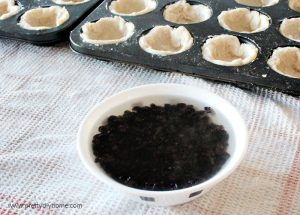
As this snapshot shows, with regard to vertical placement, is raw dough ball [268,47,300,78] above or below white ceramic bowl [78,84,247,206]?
below

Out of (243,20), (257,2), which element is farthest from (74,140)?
(257,2)

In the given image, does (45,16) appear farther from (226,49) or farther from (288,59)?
(288,59)

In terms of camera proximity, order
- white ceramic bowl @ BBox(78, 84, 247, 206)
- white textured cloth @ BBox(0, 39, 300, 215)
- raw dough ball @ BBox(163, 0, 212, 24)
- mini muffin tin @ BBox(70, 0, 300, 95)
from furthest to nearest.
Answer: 1. raw dough ball @ BBox(163, 0, 212, 24)
2. mini muffin tin @ BBox(70, 0, 300, 95)
3. white textured cloth @ BBox(0, 39, 300, 215)
4. white ceramic bowl @ BBox(78, 84, 247, 206)

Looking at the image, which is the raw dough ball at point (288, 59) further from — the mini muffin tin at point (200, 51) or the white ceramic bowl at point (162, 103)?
the white ceramic bowl at point (162, 103)

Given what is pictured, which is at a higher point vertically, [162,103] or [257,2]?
[162,103]

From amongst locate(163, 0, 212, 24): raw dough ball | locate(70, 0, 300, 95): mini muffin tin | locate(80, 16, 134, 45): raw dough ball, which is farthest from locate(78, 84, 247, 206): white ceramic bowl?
locate(163, 0, 212, 24): raw dough ball

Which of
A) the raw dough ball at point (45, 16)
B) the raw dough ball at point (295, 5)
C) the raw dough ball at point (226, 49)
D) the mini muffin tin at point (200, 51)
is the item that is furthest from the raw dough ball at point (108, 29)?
the raw dough ball at point (295, 5)

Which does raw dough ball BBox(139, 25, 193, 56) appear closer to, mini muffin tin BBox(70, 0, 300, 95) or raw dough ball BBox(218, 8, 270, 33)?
mini muffin tin BBox(70, 0, 300, 95)
